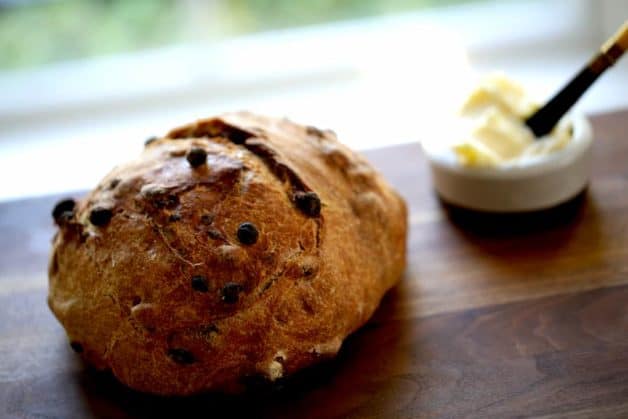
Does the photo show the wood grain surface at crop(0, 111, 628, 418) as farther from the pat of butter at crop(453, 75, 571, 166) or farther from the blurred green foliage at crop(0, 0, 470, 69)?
the blurred green foliage at crop(0, 0, 470, 69)

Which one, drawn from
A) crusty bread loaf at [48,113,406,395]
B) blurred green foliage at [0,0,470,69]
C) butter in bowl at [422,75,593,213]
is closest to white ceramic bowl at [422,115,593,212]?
butter in bowl at [422,75,593,213]

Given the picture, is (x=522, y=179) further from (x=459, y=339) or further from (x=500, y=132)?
(x=459, y=339)

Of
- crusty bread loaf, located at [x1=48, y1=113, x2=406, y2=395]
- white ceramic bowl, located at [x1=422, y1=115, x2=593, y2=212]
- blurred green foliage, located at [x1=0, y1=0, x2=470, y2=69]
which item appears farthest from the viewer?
blurred green foliage, located at [x1=0, y1=0, x2=470, y2=69]

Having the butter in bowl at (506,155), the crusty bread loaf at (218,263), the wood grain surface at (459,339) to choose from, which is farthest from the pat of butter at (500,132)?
the crusty bread loaf at (218,263)

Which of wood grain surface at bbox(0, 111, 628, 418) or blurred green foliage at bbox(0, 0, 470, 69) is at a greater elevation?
blurred green foliage at bbox(0, 0, 470, 69)

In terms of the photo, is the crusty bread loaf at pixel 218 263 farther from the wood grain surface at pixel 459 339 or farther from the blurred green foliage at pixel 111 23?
the blurred green foliage at pixel 111 23

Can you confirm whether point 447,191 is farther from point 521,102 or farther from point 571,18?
point 571,18

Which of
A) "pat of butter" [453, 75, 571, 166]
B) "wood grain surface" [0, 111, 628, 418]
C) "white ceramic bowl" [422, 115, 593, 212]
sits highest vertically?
"pat of butter" [453, 75, 571, 166]

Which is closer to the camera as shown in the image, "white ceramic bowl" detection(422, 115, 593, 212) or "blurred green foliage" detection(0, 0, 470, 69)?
"white ceramic bowl" detection(422, 115, 593, 212)

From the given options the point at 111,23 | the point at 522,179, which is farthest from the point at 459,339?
the point at 111,23
